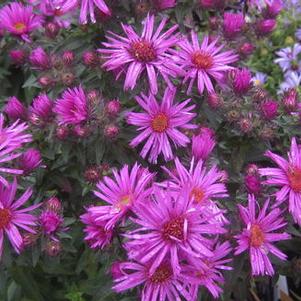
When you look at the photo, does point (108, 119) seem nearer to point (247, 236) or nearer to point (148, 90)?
point (148, 90)

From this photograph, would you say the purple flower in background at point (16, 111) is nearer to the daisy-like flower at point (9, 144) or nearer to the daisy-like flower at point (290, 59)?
the daisy-like flower at point (9, 144)

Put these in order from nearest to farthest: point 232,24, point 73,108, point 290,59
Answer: point 73,108, point 232,24, point 290,59

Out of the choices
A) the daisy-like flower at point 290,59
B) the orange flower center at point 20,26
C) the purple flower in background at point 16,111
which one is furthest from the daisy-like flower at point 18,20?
the daisy-like flower at point 290,59

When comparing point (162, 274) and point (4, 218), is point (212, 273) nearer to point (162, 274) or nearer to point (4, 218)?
point (162, 274)

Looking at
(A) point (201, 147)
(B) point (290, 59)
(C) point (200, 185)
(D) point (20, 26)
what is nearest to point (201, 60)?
(A) point (201, 147)

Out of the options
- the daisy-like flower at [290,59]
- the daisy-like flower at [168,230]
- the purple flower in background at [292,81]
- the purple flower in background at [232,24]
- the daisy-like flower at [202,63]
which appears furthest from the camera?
the daisy-like flower at [290,59]

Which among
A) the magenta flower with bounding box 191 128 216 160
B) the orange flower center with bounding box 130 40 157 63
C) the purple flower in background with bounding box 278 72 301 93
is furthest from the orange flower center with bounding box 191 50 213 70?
the purple flower in background with bounding box 278 72 301 93
